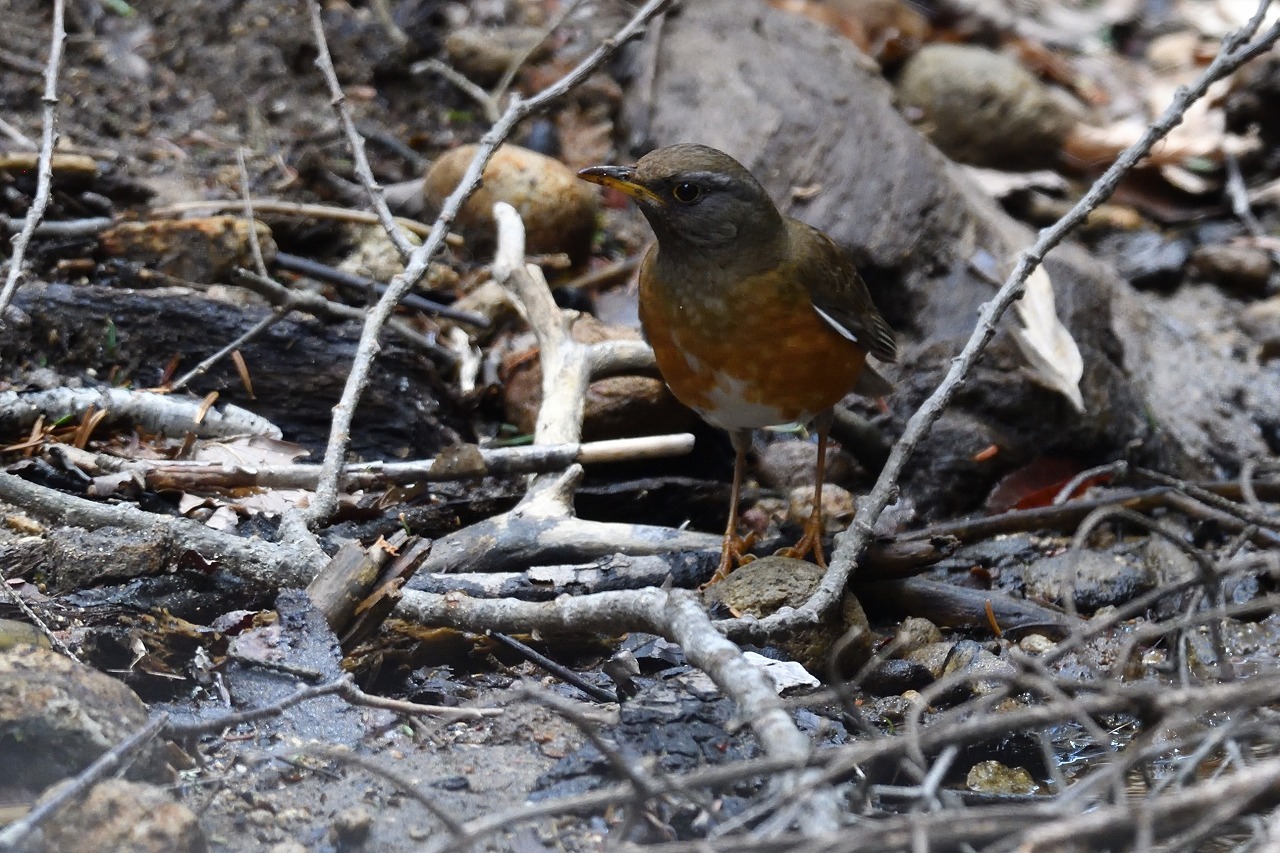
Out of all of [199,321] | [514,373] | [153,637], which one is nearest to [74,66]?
[199,321]

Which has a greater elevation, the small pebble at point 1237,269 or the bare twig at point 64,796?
the bare twig at point 64,796

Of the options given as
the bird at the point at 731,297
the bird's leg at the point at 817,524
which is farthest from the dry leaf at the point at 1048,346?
the bird at the point at 731,297

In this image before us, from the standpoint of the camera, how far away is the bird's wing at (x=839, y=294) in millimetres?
4402

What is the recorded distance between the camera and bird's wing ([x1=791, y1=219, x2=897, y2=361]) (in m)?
4.40

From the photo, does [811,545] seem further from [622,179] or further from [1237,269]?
[1237,269]

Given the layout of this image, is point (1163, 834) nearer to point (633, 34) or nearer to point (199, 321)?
point (633, 34)

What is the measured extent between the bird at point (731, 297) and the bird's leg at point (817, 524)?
0.31m

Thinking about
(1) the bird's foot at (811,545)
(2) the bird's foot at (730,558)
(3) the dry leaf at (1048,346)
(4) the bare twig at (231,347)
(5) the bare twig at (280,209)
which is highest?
(3) the dry leaf at (1048,346)

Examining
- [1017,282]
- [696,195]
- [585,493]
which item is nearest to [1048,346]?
[1017,282]

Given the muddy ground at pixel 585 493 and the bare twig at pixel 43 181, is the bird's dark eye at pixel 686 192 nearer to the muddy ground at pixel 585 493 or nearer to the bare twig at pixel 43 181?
the muddy ground at pixel 585 493

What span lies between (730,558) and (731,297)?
0.93m

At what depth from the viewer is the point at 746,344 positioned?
14.1ft

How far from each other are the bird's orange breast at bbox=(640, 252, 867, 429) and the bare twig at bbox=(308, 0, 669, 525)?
2.52ft

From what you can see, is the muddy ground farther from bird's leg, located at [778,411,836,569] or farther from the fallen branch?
bird's leg, located at [778,411,836,569]
